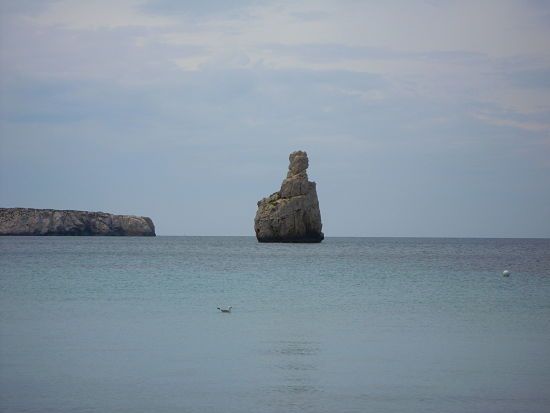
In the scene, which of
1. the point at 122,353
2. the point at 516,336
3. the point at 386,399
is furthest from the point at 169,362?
the point at 516,336

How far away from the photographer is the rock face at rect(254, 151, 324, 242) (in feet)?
345

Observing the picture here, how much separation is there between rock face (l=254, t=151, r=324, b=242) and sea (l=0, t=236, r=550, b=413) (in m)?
62.6

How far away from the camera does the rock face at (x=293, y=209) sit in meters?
105

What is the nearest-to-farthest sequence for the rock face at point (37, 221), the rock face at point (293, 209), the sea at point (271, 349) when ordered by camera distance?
the sea at point (271, 349) → the rock face at point (293, 209) → the rock face at point (37, 221)

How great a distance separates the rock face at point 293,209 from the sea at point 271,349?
62615 millimetres

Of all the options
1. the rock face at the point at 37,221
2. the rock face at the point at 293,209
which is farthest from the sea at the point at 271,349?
the rock face at the point at 37,221

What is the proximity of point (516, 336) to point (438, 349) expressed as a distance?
14.0 ft

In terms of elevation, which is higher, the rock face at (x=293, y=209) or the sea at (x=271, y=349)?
the rock face at (x=293, y=209)

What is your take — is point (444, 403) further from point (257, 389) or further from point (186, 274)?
point (186, 274)

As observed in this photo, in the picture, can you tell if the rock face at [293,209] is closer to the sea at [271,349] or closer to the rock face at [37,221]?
the sea at [271,349]

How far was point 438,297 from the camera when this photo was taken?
39062 millimetres

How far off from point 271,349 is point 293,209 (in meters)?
82.9

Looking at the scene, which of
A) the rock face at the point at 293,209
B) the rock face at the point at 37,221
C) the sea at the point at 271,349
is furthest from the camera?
the rock face at the point at 37,221

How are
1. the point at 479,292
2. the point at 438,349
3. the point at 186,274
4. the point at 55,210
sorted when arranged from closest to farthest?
the point at 438,349
the point at 479,292
the point at 186,274
the point at 55,210
